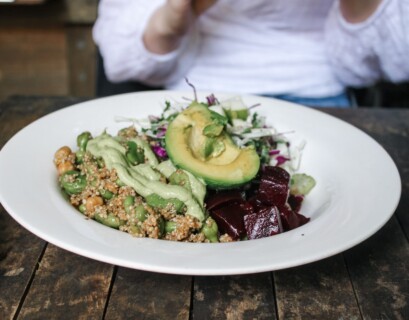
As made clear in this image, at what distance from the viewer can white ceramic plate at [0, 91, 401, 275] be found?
2.23 feet

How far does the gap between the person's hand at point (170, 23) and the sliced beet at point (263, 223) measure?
62 centimetres

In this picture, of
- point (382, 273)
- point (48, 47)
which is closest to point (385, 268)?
point (382, 273)

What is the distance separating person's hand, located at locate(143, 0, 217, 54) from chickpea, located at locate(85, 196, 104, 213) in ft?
1.97

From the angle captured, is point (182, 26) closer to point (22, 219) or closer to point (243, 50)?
point (243, 50)

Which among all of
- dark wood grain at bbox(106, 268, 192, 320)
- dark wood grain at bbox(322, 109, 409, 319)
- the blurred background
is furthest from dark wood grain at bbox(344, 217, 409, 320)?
the blurred background

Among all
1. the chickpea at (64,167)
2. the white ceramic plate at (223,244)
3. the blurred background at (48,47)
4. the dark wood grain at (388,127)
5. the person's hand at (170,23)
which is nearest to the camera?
the white ceramic plate at (223,244)

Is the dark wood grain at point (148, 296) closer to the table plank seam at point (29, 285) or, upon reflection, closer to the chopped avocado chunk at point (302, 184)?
the table plank seam at point (29, 285)

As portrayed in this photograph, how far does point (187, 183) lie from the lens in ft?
2.73

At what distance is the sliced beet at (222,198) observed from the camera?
843 millimetres

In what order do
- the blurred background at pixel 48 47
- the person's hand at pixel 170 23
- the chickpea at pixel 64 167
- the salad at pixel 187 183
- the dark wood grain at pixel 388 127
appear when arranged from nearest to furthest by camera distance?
1. the salad at pixel 187 183
2. the chickpea at pixel 64 167
3. the dark wood grain at pixel 388 127
4. the person's hand at pixel 170 23
5. the blurred background at pixel 48 47

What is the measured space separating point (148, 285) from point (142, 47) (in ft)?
2.83

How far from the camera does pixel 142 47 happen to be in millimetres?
1506

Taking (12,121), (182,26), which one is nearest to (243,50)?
(182,26)

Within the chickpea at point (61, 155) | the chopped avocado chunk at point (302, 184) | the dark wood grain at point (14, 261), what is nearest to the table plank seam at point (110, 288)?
the dark wood grain at point (14, 261)
